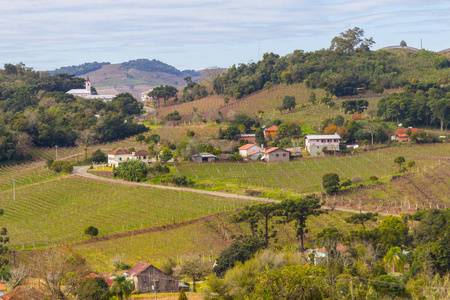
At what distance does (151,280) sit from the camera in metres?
31.4

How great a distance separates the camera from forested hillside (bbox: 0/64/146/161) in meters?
67.9

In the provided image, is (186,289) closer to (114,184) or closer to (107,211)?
(107,211)

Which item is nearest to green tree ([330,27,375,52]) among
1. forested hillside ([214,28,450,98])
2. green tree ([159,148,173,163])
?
forested hillside ([214,28,450,98])

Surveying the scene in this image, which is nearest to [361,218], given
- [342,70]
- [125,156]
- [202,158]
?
[202,158]

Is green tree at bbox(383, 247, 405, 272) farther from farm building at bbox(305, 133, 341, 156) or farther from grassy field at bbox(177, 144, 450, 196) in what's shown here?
farm building at bbox(305, 133, 341, 156)

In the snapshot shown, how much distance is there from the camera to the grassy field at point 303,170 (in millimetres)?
51781

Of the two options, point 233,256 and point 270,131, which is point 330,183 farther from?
point 270,131

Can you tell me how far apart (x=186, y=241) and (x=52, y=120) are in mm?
43872

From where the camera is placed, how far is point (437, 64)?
313 feet

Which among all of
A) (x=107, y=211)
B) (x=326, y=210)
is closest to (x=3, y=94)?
(x=107, y=211)

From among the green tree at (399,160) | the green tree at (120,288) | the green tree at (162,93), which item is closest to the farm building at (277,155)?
the green tree at (399,160)

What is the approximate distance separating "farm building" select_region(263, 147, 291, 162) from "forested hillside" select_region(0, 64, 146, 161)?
22232 mm

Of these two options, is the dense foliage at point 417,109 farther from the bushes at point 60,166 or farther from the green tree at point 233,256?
the green tree at point 233,256

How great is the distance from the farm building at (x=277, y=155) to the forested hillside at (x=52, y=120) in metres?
22.2
